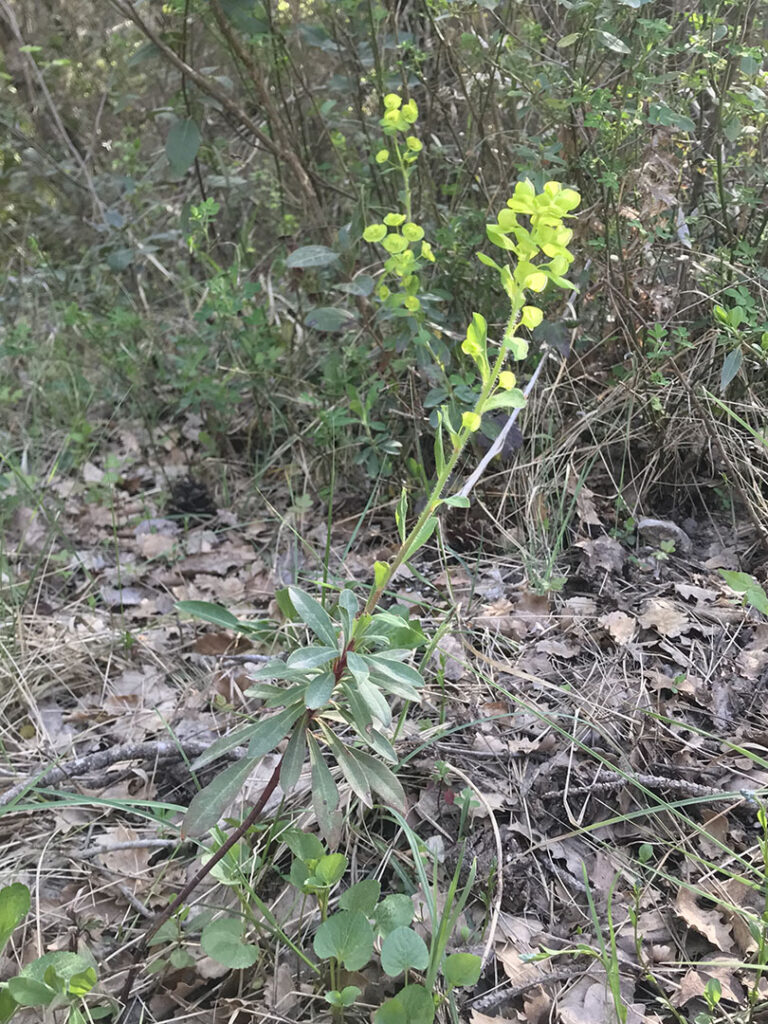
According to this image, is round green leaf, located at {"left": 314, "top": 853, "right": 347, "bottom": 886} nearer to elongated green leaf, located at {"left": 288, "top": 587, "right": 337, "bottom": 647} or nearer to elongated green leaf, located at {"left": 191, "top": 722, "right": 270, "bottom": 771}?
elongated green leaf, located at {"left": 191, "top": 722, "right": 270, "bottom": 771}

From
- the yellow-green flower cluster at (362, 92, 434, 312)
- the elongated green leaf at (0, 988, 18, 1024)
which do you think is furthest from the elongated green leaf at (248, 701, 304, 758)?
the yellow-green flower cluster at (362, 92, 434, 312)

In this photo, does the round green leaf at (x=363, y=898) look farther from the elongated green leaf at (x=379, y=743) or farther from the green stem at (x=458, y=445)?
the green stem at (x=458, y=445)

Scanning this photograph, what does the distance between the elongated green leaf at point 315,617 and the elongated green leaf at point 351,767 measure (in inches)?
6.5

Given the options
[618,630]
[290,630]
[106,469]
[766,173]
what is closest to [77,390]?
[106,469]

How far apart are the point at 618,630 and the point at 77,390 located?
2349 millimetres

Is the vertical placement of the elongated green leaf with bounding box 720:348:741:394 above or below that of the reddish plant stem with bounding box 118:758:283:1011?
above

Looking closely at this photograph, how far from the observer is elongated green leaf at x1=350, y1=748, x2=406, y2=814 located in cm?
117

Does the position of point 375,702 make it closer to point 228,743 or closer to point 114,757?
point 228,743

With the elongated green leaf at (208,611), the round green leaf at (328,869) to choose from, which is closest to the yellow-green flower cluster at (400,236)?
the elongated green leaf at (208,611)

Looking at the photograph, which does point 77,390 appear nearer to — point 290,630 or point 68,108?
point 290,630

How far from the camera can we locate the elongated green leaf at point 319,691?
41.7 inches

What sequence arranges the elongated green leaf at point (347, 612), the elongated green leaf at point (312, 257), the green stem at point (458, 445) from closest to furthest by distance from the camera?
the green stem at point (458, 445), the elongated green leaf at point (347, 612), the elongated green leaf at point (312, 257)

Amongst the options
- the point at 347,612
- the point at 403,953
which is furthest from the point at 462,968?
the point at 347,612

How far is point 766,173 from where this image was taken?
1.99 m
